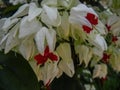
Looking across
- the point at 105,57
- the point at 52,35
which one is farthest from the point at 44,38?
the point at 105,57

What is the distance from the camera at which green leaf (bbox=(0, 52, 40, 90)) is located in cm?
55

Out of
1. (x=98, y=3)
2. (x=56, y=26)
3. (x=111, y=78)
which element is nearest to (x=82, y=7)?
(x=56, y=26)

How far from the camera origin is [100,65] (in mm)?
726

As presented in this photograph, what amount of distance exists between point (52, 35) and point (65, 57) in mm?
51

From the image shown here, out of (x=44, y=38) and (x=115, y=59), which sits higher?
(x=44, y=38)

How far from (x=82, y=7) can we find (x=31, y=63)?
122mm

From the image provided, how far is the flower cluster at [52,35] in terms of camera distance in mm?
523

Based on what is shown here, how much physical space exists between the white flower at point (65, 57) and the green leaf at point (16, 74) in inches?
2.0

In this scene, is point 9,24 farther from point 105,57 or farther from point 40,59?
point 105,57

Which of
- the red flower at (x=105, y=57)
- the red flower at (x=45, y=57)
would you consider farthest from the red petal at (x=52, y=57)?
the red flower at (x=105, y=57)

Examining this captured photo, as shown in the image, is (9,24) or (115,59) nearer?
(9,24)

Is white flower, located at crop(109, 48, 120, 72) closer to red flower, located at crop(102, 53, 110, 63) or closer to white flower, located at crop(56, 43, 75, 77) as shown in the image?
red flower, located at crop(102, 53, 110, 63)

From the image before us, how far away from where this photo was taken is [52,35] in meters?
0.52

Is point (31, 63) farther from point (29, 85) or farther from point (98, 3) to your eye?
point (98, 3)
